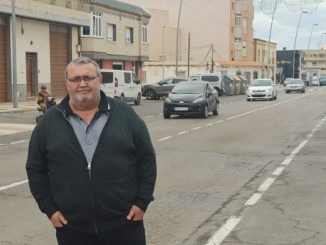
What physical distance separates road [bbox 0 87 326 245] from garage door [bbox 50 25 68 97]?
21.3 m

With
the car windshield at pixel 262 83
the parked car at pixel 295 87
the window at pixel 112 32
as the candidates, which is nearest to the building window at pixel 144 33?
the window at pixel 112 32

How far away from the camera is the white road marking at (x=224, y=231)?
19.5 ft

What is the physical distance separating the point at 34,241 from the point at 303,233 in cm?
283

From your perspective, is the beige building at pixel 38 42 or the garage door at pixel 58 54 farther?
the garage door at pixel 58 54

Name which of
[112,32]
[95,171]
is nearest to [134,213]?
[95,171]

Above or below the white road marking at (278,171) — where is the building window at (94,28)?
above

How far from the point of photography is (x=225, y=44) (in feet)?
270

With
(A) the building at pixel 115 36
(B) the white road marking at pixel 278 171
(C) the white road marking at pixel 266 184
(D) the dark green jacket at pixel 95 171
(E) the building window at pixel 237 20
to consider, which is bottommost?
(B) the white road marking at pixel 278 171

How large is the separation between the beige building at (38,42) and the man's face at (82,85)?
1124 inches

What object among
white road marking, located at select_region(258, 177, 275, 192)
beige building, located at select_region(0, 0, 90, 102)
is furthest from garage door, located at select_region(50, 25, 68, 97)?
white road marking, located at select_region(258, 177, 275, 192)

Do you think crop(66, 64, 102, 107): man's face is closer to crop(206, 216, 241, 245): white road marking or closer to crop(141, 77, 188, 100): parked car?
crop(206, 216, 241, 245): white road marking

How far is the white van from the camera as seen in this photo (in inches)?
1246

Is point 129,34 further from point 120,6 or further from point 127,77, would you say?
point 127,77

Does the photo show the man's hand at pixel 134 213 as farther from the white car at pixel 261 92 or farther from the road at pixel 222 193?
the white car at pixel 261 92
